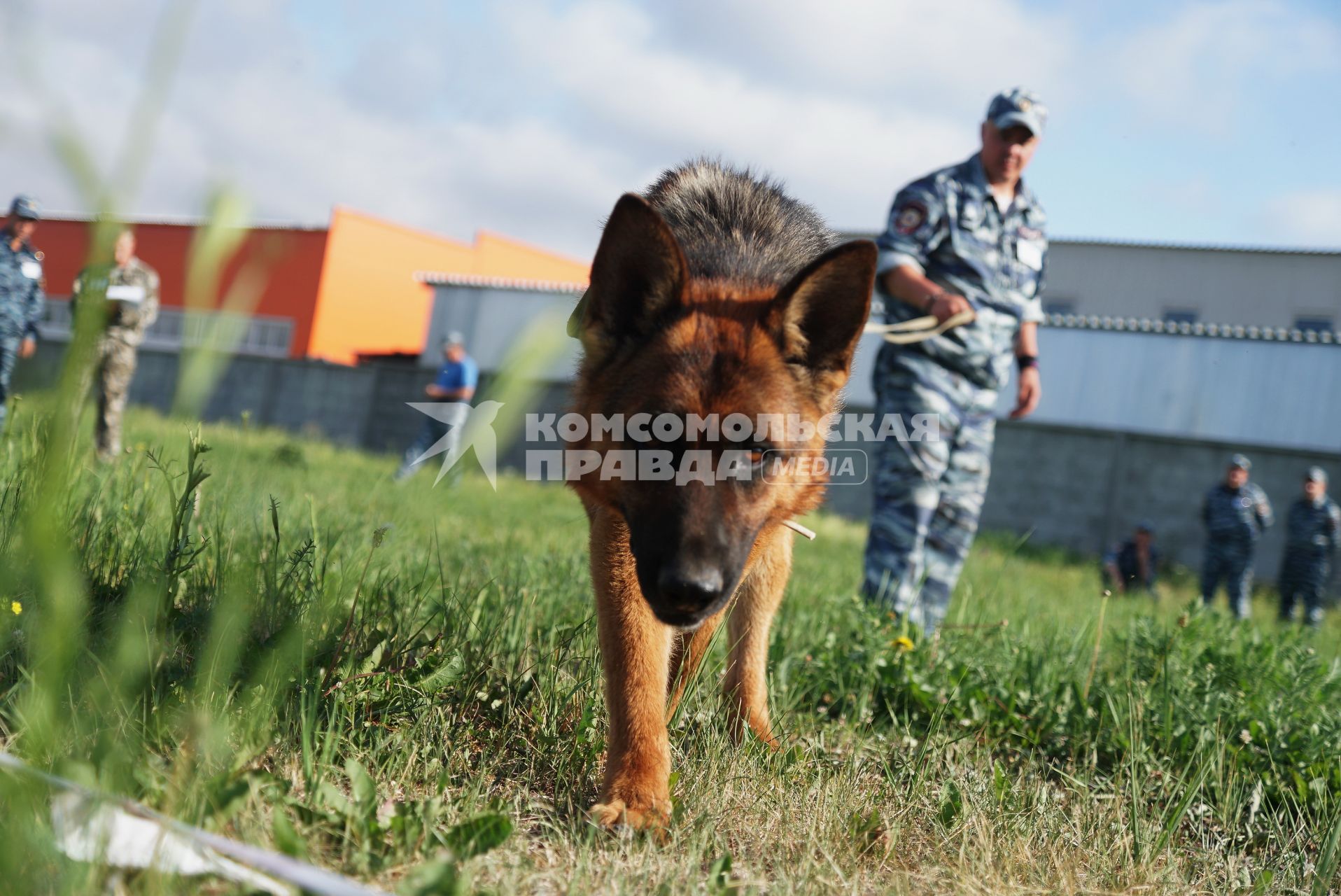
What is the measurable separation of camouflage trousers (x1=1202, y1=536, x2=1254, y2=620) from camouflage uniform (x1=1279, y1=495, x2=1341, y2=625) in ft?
1.94

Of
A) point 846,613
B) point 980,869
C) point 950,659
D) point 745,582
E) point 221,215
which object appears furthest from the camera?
point 846,613

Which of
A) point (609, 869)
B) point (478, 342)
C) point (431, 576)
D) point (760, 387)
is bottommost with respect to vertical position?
point (609, 869)

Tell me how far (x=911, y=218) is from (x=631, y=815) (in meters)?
3.26

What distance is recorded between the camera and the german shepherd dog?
89.7 inches

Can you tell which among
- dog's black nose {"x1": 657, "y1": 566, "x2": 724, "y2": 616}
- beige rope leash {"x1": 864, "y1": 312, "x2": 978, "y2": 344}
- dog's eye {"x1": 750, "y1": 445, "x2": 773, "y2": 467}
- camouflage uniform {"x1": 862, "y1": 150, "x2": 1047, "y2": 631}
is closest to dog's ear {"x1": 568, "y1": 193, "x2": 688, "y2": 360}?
dog's eye {"x1": 750, "y1": 445, "x2": 773, "y2": 467}

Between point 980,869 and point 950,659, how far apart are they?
1485 millimetres

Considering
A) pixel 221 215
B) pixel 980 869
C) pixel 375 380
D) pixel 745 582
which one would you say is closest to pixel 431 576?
pixel 745 582

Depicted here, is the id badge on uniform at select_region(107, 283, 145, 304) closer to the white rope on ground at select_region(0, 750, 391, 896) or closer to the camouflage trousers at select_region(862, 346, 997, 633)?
the white rope on ground at select_region(0, 750, 391, 896)

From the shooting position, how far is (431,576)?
360 centimetres

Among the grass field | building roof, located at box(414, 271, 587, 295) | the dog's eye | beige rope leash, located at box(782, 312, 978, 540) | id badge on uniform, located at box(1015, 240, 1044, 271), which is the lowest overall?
the grass field

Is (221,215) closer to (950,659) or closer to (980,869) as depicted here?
(980,869)

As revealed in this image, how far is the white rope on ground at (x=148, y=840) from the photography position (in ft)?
4.59

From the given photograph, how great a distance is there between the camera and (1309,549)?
1209 cm

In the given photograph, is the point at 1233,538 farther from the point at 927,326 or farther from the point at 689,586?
the point at 689,586
